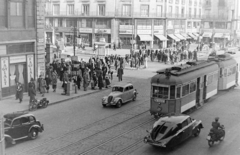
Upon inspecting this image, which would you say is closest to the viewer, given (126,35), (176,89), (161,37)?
(176,89)

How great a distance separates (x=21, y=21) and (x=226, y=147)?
16.1m

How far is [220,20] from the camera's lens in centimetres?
7419

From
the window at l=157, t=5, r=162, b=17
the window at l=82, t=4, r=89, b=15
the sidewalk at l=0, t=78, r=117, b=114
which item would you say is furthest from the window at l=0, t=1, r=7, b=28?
the window at l=157, t=5, r=162, b=17

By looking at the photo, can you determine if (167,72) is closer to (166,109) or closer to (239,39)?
(166,109)

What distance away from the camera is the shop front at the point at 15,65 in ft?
76.2

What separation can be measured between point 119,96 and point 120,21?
41359 mm

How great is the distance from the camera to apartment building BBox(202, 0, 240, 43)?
68.4 meters

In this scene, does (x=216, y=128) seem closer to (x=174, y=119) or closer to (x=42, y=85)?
(x=174, y=119)

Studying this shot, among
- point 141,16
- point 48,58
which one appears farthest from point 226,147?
point 141,16

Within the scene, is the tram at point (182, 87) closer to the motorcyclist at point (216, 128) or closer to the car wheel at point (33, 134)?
the motorcyclist at point (216, 128)

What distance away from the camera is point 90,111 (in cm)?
2127

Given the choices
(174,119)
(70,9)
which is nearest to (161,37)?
(70,9)

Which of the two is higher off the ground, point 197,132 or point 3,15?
point 3,15

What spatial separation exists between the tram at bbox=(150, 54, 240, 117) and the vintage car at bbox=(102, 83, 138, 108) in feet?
11.2
